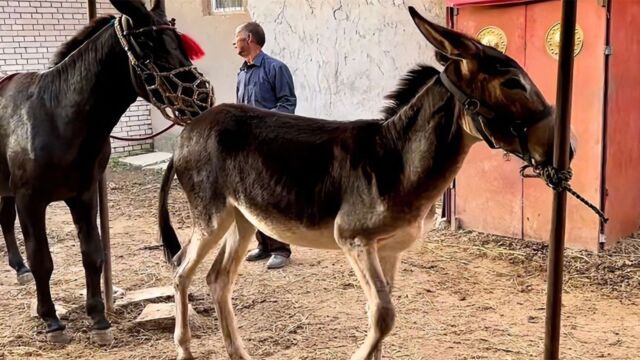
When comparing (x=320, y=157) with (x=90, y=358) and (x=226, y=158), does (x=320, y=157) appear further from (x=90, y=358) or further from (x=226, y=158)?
(x=90, y=358)

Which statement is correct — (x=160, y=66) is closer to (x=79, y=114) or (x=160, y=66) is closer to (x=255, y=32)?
(x=79, y=114)

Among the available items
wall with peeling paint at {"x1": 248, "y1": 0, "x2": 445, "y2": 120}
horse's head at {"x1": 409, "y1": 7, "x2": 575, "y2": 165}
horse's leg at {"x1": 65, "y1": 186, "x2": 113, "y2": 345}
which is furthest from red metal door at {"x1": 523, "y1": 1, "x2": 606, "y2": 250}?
horse's leg at {"x1": 65, "y1": 186, "x2": 113, "y2": 345}

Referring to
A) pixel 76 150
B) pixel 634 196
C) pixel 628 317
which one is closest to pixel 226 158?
pixel 76 150

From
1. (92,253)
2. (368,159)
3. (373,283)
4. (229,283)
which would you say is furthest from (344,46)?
(373,283)

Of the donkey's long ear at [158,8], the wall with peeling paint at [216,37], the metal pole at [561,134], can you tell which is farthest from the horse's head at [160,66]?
the wall with peeling paint at [216,37]

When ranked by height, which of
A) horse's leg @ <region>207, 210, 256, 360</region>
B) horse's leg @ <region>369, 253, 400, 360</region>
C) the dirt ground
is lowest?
the dirt ground

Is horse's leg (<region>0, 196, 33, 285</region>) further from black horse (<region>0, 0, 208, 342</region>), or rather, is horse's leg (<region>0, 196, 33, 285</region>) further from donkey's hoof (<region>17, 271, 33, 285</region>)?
black horse (<region>0, 0, 208, 342</region>)

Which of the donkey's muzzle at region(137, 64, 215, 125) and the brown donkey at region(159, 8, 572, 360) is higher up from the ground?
the donkey's muzzle at region(137, 64, 215, 125)

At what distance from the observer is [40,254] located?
375 centimetres

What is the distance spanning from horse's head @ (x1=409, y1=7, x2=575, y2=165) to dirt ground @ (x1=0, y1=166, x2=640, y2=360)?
5.63ft

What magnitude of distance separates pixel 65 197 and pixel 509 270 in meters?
3.45

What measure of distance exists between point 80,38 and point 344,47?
3.96 meters

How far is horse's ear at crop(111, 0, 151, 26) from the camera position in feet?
11.2

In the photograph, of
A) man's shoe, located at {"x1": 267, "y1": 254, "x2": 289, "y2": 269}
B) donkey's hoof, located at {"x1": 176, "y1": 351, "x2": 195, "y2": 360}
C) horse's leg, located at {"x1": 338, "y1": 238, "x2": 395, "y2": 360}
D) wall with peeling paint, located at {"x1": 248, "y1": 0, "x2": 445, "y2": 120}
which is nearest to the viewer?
horse's leg, located at {"x1": 338, "y1": 238, "x2": 395, "y2": 360}
